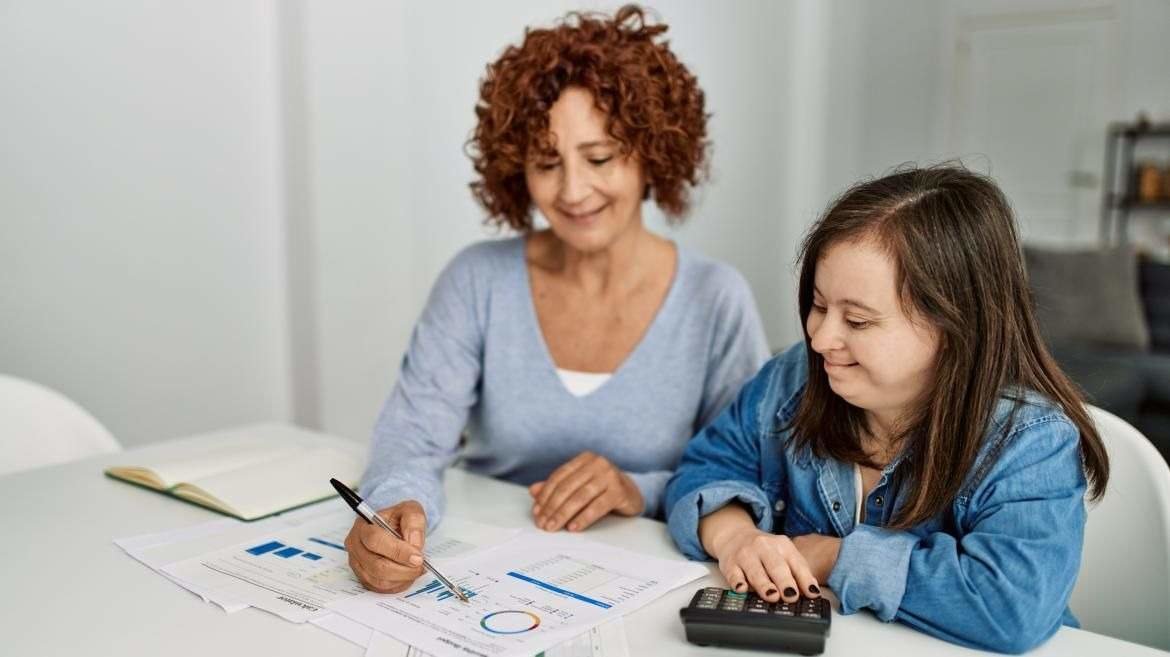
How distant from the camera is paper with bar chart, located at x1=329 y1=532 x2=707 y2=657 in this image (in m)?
0.86

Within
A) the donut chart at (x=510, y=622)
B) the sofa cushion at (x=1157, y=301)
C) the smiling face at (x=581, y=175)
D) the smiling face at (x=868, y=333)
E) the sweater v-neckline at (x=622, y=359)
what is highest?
the smiling face at (x=581, y=175)

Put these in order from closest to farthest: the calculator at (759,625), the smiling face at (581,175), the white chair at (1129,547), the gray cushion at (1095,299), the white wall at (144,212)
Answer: the calculator at (759,625) < the white chair at (1129,547) < the smiling face at (581,175) < the white wall at (144,212) < the gray cushion at (1095,299)

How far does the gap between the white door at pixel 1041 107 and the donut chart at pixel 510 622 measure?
5.74 meters

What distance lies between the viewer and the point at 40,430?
A: 1567mm

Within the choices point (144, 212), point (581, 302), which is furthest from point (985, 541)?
point (144, 212)

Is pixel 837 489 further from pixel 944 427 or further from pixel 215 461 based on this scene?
pixel 215 461

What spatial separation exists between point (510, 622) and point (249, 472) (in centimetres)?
62

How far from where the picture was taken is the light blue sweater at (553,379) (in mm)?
1491

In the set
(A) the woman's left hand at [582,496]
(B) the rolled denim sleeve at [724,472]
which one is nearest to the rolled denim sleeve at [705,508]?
(B) the rolled denim sleeve at [724,472]

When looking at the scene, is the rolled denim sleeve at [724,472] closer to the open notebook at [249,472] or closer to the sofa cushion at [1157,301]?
the open notebook at [249,472]

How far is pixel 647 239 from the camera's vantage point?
5.33 feet

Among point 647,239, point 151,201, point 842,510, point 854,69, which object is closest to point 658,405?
point 647,239

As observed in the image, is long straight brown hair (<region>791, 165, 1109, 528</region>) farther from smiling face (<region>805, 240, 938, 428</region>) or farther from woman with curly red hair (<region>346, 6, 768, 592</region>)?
woman with curly red hair (<region>346, 6, 768, 592</region>)

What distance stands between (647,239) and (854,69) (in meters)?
5.00
